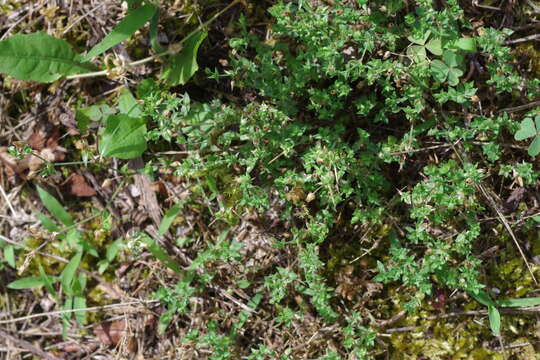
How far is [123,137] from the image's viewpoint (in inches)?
130

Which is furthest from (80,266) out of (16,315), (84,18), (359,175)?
(359,175)

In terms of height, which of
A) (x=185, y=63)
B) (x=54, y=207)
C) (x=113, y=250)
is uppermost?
A: (x=185, y=63)

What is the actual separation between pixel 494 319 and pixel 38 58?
3405 millimetres

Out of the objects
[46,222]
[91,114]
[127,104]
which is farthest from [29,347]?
[127,104]

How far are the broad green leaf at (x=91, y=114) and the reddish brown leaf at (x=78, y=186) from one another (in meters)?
0.45

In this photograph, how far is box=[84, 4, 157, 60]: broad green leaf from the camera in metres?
3.14

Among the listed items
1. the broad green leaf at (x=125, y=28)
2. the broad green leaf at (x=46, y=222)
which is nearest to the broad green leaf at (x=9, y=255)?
the broad green leaf at (x=46, y=222)

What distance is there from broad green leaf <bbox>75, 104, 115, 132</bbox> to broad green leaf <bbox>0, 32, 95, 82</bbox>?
0.27 m

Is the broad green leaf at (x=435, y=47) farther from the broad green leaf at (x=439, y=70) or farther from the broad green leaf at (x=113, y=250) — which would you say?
the broad green leaf at (x=113, y=250)

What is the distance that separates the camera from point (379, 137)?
3.32 metres

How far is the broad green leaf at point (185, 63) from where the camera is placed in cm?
333

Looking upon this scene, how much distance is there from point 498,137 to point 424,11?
3.05 ft

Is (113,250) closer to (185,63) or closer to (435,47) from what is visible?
(185,63)

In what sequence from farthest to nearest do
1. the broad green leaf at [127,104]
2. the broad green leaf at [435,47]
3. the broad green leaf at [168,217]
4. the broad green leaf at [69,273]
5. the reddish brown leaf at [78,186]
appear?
1. the reddish brown leaf at [78,186]
2. the broad green leaf at [69,273]
3. the broad green leaf at [168,217]
4. the broad green leaf at [127,104]
5. the broad green leaf at [435,47]
